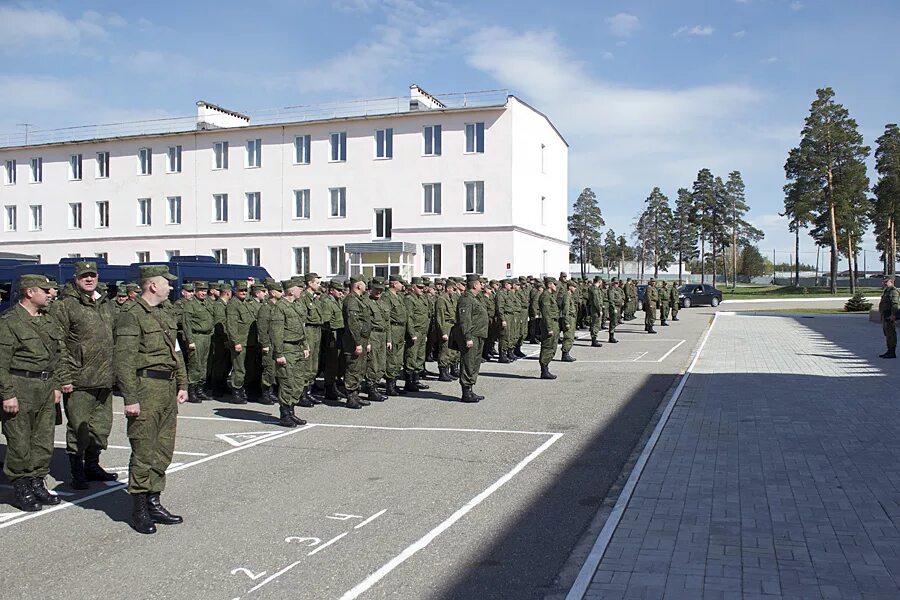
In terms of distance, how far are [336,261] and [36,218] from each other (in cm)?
2133

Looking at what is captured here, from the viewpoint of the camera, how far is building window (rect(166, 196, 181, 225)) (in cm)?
4394

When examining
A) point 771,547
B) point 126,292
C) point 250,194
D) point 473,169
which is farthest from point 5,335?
point 250,194

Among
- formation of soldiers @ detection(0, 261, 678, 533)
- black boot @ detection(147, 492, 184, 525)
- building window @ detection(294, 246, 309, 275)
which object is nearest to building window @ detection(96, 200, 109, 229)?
building window @ detection(294, 246, 309, 275)

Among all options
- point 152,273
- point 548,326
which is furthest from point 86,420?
point 548,326

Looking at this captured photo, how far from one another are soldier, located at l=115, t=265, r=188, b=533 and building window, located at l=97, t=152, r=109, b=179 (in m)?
43.8

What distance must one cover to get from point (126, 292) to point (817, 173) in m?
61.6

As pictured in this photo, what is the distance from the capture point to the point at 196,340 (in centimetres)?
1306

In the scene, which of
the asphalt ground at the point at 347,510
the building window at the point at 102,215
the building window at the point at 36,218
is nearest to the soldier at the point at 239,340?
the asphalt ground at the point at 347,510

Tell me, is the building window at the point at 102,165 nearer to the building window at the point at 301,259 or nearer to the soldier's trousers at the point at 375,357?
the building window at the point at 301,259

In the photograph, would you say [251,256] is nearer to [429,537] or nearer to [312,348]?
[312,348]

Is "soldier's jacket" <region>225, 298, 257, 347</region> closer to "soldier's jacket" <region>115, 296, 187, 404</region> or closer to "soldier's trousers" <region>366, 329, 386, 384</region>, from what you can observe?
"soldier's trousers" <region>366, 329, 386, 384</region>

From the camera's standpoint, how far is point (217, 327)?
1348cm

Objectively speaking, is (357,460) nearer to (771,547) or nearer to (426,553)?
(426,553)

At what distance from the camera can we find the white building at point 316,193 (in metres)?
38.1
